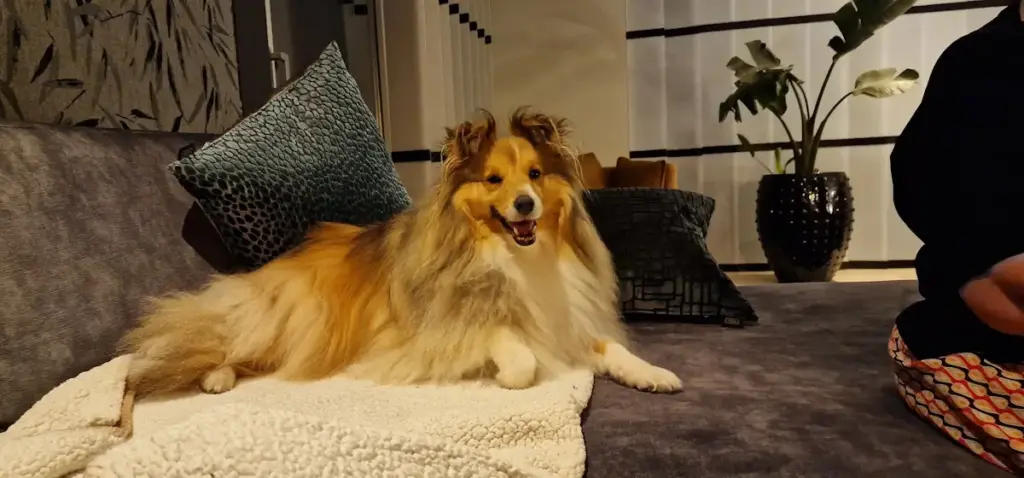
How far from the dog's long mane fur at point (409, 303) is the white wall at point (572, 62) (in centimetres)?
289

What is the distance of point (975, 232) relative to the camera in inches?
34.4

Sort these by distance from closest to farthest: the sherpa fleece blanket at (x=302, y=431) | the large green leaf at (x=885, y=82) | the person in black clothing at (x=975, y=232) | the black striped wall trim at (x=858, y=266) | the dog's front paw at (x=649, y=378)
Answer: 1. the sherpa fleece blanket at (x=302, y=431)
2. the person in black clothing at (x=975, y=232)
3. the dog's front paw at (x=649, y=378)
4. the large green leaf at (x=885, y=82)
5. the black striped wall trim at (x=858, y=266)

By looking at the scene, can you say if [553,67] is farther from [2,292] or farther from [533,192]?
[2,292]

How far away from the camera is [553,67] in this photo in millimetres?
4441

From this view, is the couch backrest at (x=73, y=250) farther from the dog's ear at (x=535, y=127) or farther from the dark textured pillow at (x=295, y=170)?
the dog's ear at (x=535, y=127)

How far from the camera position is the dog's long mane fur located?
1309 millimetres

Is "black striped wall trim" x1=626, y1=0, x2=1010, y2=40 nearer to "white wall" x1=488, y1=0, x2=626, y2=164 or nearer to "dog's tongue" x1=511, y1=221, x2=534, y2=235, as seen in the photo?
"white wall" x1=488, y1=0, x2=626, y2=164

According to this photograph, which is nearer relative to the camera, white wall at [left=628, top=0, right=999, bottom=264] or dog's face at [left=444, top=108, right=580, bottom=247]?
dog's face at [left=444, top=108, right=580, bottom=247]

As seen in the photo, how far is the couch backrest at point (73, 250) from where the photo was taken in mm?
1042

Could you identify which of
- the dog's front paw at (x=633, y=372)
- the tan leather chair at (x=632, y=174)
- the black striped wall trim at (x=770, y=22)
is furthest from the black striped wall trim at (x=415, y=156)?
the dog's front paw at (x=633, y=372)

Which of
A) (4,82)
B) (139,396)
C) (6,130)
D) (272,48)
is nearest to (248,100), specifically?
(272,48)

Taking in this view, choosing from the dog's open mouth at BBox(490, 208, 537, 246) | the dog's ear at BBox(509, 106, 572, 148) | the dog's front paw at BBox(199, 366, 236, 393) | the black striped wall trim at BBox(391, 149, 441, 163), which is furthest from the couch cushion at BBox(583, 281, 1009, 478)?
the black striped wall trim at BBox(391, 149, 441, 163)

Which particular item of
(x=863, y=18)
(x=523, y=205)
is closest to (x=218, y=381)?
(x=523, y=205)

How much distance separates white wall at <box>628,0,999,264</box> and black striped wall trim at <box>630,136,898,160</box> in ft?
0.09
